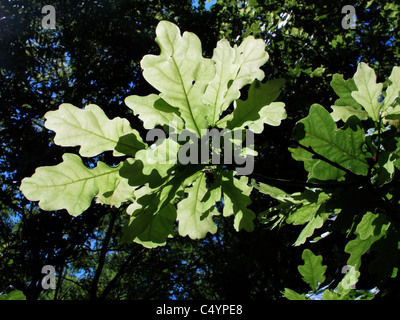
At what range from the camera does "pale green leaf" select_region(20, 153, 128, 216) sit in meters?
0.85

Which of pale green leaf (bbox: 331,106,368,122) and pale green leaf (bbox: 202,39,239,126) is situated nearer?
pale green leaf (bbox: 202,39,239,126)

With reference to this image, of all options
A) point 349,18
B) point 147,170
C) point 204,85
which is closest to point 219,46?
point 204,85

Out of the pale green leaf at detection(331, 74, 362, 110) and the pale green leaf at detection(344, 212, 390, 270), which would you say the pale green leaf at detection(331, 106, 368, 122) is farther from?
the pale green leaf at detection(344, 212, 390, 270)

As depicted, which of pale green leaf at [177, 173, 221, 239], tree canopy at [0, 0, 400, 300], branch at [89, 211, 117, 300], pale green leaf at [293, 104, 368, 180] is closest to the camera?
pale green leaf at [293, 104, 368, 180]

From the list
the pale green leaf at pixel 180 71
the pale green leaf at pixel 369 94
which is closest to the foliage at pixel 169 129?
the pale green leaf at pixel 180 71

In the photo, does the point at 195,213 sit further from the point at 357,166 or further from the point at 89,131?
the point at 357,166

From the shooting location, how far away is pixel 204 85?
92cm

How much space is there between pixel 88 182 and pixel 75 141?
131mm

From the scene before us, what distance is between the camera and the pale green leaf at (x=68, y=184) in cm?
85

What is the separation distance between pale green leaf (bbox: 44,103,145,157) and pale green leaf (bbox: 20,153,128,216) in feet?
0.16

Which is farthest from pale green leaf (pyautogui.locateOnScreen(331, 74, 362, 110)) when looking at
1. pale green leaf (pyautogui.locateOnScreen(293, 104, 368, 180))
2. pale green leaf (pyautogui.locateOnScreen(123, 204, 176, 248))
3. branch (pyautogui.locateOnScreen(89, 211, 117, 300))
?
branch (pyautogui.locateOnScreen(89, 211, 117, 300))

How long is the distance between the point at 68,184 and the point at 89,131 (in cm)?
17

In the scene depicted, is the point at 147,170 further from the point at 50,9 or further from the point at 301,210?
the point at 50,9

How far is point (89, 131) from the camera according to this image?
0.92 m
